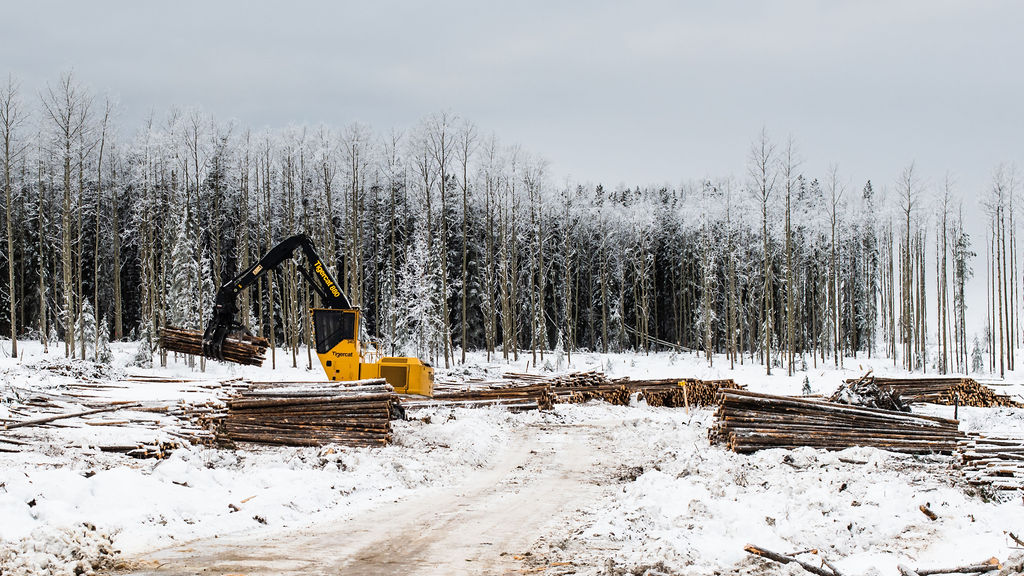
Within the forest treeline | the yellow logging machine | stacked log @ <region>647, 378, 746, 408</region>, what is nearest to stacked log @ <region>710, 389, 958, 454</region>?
the yellow logging machine

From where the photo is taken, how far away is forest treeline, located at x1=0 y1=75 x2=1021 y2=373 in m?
35.8

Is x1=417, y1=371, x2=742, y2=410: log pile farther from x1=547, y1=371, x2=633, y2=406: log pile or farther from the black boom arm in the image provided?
the black boom arm

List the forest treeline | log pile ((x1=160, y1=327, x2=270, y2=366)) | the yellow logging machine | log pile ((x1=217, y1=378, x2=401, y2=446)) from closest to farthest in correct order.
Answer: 1. log pile ((x1=217, y1=378, x2=401, y2=446))
2. the yellow logging machine
3. log pile ((x1=160, y1=327, x2=270, y2=366))
4. the forest treeline

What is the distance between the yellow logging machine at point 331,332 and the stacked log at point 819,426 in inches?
359

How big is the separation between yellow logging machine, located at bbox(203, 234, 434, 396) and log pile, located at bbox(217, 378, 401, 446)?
440 cm

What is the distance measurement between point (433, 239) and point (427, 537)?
128ft

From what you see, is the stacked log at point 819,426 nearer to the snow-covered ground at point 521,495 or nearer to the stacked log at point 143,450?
the snow-covered ground at point 521,495

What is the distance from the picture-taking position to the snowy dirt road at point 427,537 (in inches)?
250

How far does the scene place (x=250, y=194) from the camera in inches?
1742

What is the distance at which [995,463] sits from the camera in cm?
1038

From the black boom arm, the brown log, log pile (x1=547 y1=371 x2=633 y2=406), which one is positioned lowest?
log pile (x1=547 y1=371 x2=633 y2=406)

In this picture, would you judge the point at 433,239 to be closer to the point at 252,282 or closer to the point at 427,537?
the point at 252,282

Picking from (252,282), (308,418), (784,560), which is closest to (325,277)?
(252,282)

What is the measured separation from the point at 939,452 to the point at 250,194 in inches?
1591
